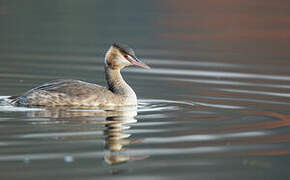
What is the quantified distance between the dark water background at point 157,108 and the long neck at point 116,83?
428 millimetres

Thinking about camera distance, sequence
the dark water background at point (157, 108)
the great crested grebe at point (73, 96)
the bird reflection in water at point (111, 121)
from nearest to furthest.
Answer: the dark water background at point (157, 108), the bird reflection in water at point (111, 121), the great crested grebe at point (73, 96)

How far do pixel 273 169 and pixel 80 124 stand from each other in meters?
3.16

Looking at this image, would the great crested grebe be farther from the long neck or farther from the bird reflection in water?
the bird reflection in water

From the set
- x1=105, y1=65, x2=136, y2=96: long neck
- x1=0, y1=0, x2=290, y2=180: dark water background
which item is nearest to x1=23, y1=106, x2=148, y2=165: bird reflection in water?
x1=0, y1=0, x2=290, y2=180: dark water background

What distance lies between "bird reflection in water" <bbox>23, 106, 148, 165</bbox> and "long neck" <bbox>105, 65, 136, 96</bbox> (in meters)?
0.42

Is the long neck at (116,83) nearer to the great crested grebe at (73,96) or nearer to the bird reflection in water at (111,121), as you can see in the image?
the great crested grebe at (73,96)

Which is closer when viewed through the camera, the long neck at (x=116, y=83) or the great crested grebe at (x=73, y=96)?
the great crested grebe at (x=73, y=96)

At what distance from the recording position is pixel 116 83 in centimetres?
1467

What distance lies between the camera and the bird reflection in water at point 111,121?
10.4m

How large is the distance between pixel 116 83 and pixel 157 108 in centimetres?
107

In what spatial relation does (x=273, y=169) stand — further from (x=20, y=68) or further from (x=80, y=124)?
(x=20, y=68)

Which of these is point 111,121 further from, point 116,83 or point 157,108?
point 116,83

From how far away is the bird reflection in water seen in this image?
34.2 ft

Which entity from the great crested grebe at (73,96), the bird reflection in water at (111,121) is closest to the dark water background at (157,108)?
the bird reflection in water at (111,121)
